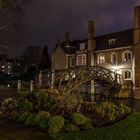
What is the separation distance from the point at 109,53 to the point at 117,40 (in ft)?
8.68

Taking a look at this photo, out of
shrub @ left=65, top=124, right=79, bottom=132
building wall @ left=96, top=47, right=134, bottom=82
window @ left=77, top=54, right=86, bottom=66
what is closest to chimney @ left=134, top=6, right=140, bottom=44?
building wall @ left=96, top=47, right=134, bottom=82

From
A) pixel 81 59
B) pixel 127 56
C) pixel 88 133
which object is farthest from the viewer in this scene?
pixel 81 59

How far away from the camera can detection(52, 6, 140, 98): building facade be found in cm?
4347

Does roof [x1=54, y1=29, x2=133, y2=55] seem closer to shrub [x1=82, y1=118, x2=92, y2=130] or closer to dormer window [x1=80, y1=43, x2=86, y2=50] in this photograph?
dormer window [x1=80, y1=43, x2=86, y2=50]

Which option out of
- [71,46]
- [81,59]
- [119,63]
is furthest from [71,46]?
[119,63]

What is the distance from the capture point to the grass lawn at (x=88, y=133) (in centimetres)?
1223

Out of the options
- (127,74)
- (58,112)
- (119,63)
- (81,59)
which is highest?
(81,59)

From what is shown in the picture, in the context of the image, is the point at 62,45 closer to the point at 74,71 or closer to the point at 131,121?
the point at 74,71

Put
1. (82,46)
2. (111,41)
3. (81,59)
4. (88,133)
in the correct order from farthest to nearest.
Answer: (82,46)
(81,59)
(111,41)
(88,133)

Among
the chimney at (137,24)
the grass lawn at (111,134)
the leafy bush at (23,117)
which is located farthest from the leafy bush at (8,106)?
the chimney at (137,24)

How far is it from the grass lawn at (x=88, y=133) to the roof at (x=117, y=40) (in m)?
33.0

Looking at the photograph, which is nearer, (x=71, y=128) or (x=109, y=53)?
(x=71, y=128)

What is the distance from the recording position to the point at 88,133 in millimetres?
12805

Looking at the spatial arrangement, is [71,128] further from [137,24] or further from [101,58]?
[101,58]
